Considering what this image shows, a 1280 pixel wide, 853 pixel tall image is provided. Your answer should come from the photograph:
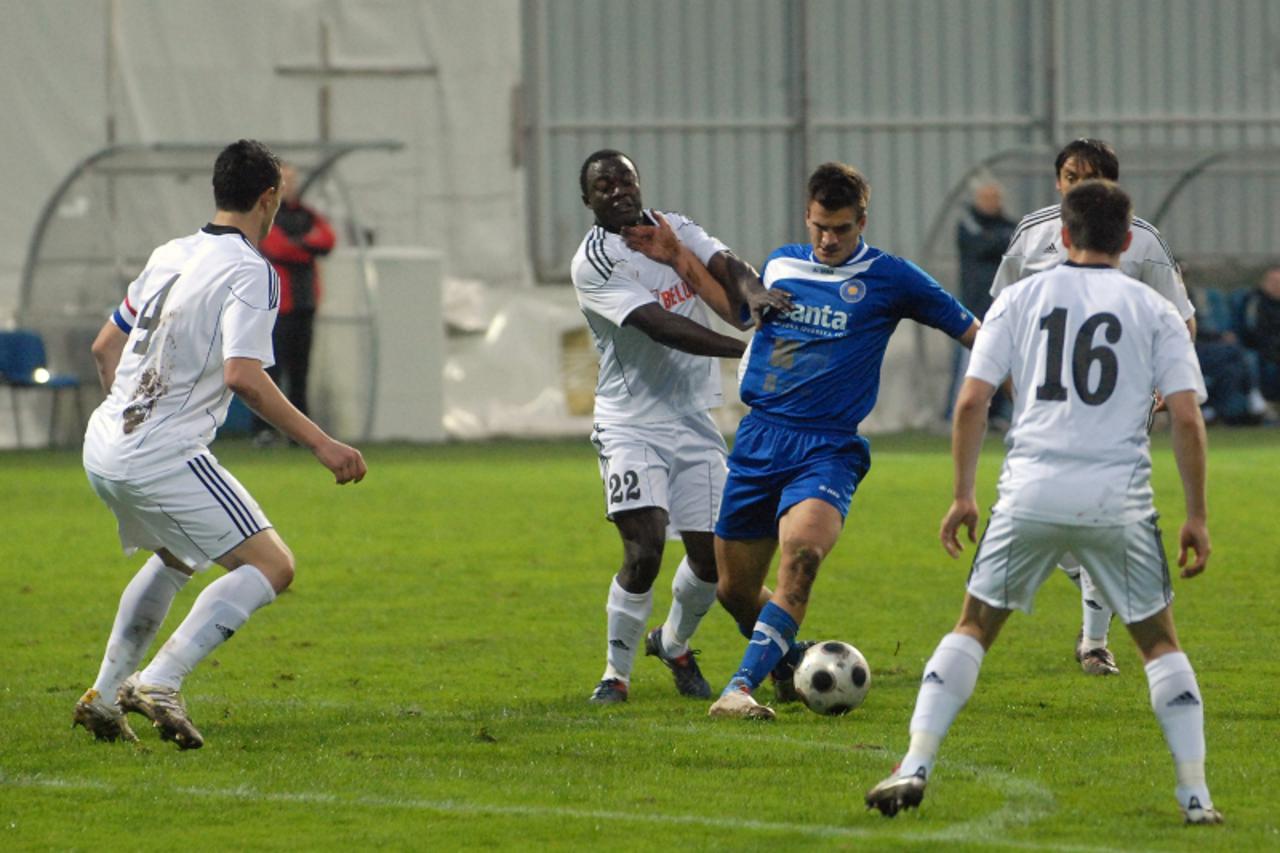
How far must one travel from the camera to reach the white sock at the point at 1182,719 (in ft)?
17.4

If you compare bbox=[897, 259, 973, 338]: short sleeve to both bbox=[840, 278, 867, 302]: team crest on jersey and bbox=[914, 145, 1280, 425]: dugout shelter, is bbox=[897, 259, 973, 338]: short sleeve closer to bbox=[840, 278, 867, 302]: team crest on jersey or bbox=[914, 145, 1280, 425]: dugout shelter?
bbox=[840, 278, 867, 302]: team crest on jersey

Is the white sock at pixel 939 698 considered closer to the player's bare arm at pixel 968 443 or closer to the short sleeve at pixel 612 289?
the player's bare arm at pixel 968 443

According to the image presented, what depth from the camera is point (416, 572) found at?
11562mm

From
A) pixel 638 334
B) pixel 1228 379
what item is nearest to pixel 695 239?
pixel 638 334

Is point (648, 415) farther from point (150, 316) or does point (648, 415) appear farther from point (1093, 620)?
point (150, 316)

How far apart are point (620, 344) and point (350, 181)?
51.3 feet

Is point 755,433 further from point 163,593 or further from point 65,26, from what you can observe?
point 65,26

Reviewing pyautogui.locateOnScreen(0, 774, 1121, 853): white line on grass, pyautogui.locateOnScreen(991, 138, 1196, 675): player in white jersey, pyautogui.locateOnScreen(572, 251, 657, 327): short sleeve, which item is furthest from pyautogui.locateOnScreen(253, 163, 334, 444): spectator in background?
pyautogui.locateOnScreen(0, 774, 1121, 853): white line on grass

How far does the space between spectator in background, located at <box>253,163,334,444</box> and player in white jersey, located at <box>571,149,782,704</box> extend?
38.7 feet

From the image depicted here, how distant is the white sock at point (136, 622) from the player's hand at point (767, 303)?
6.60 ft

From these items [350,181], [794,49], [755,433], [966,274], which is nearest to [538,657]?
[755,433]

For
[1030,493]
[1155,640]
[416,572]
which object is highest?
[1030,493]

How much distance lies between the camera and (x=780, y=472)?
7.16 m

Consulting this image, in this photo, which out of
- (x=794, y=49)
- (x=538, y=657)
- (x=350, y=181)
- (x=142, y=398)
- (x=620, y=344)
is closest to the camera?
(x=142, y=398)
